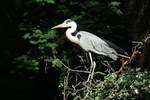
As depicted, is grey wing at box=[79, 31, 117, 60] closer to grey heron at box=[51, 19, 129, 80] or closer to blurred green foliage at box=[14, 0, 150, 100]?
grey heron at box=[51, 19, 129, 80]

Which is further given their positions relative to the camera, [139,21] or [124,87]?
[139,21]

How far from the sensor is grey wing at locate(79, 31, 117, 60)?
554cm

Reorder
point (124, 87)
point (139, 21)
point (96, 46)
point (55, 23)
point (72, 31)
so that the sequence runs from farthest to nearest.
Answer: point (55, 23)
point (139, 21)
point (72, 31)
point (96, 46)
point (124, 87)

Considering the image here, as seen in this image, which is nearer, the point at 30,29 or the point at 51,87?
the point at 30,29

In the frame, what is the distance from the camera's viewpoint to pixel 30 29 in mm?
7332

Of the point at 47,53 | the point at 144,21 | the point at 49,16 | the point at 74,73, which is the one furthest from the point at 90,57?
the point at 49,16

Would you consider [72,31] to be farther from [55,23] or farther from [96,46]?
[55,23]

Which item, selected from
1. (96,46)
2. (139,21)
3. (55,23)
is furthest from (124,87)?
(55,23)

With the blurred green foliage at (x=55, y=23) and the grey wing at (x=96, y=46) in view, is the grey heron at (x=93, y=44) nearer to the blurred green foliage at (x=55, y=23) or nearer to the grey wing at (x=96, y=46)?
the grey wing at (x=96, y=46)

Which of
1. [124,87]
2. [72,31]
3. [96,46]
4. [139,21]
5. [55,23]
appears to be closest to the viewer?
[124,87]

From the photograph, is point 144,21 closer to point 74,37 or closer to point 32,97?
point 74,37

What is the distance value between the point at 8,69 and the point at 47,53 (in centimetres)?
219

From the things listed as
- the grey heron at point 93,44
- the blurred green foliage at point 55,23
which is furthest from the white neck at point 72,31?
the blurred green foliage at point 55,23

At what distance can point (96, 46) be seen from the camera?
5.62 meters
